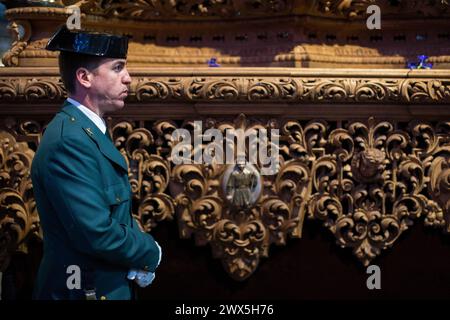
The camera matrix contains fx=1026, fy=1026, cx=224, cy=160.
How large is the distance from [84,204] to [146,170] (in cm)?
118

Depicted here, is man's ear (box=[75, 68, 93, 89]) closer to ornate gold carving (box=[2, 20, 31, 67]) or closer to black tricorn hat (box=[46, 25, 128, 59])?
black tricorn hat (box=[46, 25, 128, 59])

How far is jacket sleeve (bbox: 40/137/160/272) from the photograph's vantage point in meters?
2.30

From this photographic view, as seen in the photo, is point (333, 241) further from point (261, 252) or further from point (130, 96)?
point (130, 96)

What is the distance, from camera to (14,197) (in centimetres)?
346

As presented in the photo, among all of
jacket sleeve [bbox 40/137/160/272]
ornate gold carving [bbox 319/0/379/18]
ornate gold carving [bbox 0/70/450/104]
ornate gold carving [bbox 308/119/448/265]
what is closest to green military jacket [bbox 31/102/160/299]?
jacket sleeve [bbox 40/137/160/272]

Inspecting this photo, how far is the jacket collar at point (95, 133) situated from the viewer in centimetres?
241

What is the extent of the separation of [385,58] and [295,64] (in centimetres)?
37

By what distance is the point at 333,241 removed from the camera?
3.58 metres

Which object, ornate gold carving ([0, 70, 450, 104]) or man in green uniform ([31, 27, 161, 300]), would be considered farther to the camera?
ornate gold carving ([0, 70, 450, 104])

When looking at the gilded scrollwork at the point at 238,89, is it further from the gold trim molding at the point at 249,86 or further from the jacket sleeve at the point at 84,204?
the jacket sleeve at the point at 84,204

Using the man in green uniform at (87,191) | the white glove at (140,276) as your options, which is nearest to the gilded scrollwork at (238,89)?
the man in green uniform at (87,191)

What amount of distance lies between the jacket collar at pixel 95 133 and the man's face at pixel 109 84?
6cm

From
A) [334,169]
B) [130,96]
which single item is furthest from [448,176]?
[130,96]

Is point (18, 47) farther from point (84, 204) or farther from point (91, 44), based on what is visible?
point (84, 204)
